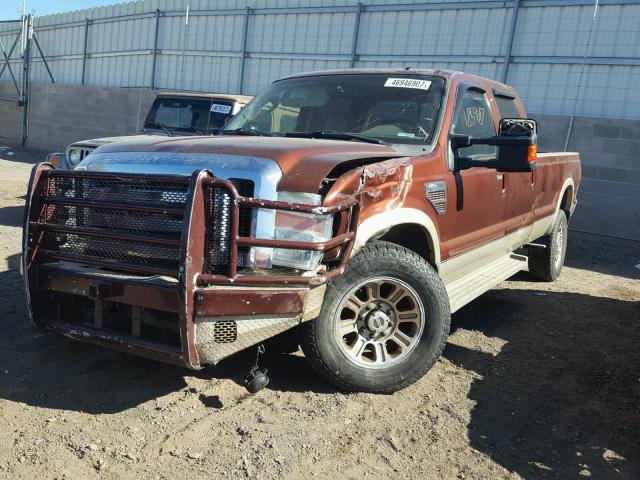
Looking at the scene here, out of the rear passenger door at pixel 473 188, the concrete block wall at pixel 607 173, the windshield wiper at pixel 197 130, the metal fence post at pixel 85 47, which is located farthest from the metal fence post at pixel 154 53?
the rear passenger door at pixel 473 188

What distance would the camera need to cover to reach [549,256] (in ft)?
22.4

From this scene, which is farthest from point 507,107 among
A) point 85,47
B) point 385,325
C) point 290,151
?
point 85,47

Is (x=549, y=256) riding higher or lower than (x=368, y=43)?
lower

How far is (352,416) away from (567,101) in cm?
919

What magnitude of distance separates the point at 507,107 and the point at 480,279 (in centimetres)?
194

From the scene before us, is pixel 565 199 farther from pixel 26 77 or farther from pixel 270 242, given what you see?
pixel 26 77

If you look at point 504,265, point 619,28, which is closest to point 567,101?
point 619,28

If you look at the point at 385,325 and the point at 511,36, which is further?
the point at 511,36

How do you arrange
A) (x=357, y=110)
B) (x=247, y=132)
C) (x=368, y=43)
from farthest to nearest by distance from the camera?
(x=368, y=43) < (x=247, y=132) < (x=357, y=110)

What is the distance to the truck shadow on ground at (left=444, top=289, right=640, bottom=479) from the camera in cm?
311

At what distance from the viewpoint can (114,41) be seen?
20.1 metres

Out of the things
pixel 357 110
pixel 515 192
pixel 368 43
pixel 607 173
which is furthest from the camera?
pixel 368 43

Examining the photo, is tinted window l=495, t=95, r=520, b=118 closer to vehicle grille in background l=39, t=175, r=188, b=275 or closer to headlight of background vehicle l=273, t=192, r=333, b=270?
headlight of background vehicle l=273, t=192, r=333, b=270

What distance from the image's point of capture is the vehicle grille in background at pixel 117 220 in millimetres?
3059
